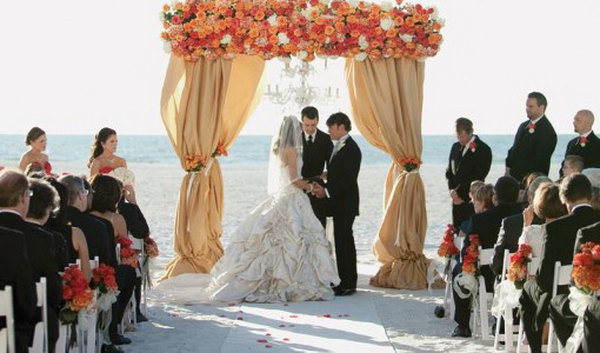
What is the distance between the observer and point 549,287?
6.05 metres

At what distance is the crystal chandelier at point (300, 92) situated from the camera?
10.8 m

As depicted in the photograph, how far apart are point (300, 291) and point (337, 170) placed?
129 centimetres

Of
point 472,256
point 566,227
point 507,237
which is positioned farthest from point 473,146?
point 566,227

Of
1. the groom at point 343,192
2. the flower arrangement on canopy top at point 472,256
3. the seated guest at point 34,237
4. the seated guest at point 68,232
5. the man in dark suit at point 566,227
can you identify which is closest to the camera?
the seated guest at point 34,237

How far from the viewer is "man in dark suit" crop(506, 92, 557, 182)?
9883 mm

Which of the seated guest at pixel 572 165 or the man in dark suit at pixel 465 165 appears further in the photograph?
the man in dark suit at pixel 465 165

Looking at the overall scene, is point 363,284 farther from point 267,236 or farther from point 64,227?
point 64,227

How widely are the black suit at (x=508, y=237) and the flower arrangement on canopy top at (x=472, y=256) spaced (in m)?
0.31

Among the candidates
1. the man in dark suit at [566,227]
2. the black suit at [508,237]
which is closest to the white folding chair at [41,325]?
the man in dark suit at [566,227]

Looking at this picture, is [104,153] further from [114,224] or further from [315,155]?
[114,224]

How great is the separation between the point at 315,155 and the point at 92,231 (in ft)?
13.6

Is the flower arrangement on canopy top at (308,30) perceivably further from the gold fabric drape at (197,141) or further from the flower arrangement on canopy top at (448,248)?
the flower arrangement on canopy top at (448,248)

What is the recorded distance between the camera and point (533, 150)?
394 inches

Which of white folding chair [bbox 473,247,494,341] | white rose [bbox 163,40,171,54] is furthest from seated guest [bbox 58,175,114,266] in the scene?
white rose [bbox 163,40,171,54]
